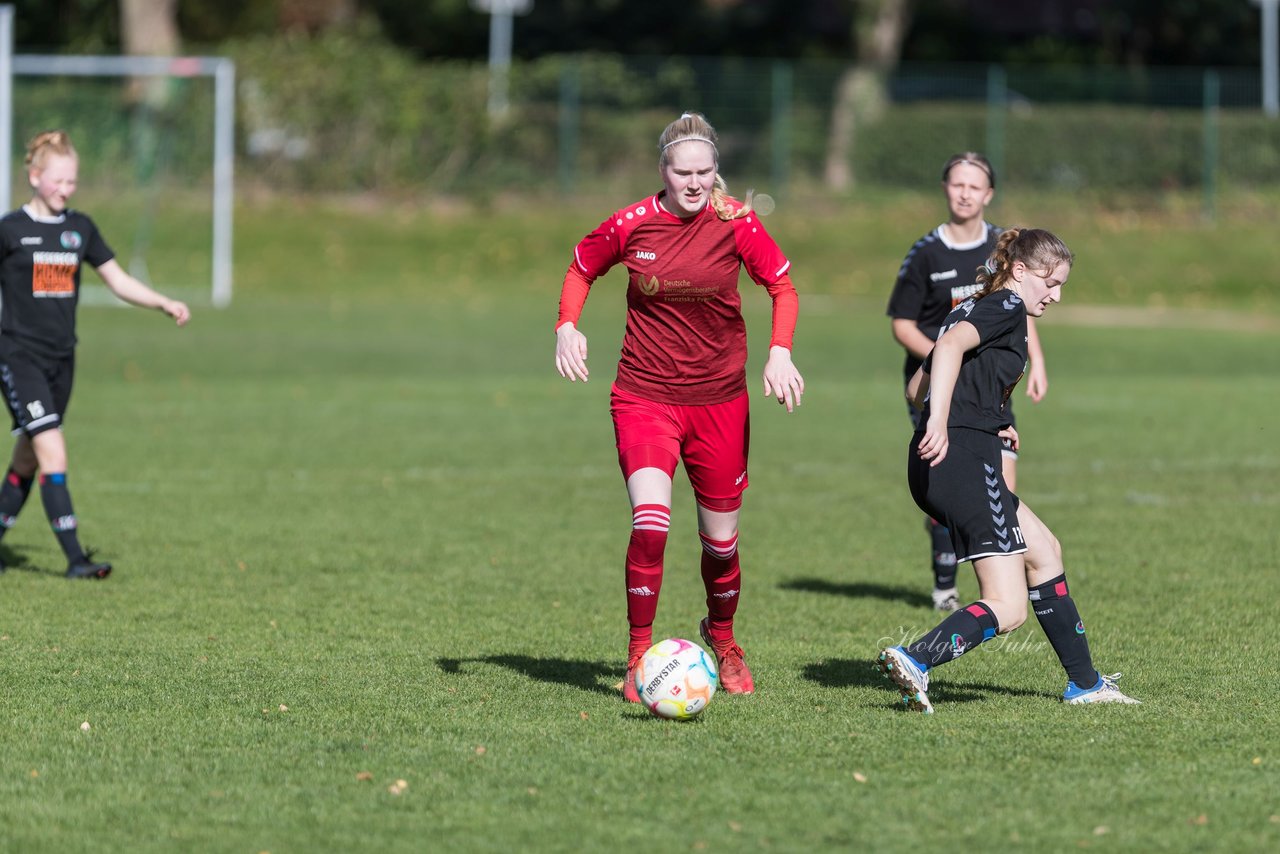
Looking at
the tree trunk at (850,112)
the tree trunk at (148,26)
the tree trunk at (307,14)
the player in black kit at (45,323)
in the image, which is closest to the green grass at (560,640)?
the player in black kit at (45,323)

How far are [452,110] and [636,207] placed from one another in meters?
30.0

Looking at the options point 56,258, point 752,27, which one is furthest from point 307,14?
point 56,258

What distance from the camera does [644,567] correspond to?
6.64 m

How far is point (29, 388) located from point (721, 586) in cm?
415

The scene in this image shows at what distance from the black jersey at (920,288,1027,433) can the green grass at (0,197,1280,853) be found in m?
1.09

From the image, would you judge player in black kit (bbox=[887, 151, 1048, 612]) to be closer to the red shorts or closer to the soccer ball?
the red shorts

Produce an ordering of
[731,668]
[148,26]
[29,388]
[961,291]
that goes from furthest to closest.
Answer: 1. [148,26]
2. [29,388]
3. [961,291]
4. [731,668]

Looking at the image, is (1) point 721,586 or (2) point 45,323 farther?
(2) point 45,323

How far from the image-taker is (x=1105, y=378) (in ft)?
67.9

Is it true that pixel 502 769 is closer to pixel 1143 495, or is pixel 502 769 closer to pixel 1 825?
pixel 1 825

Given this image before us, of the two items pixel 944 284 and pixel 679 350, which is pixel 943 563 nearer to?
pixel 944 284

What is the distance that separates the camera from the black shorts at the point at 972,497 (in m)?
6.34

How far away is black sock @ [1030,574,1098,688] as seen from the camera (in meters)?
6.53

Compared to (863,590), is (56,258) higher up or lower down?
higher up
